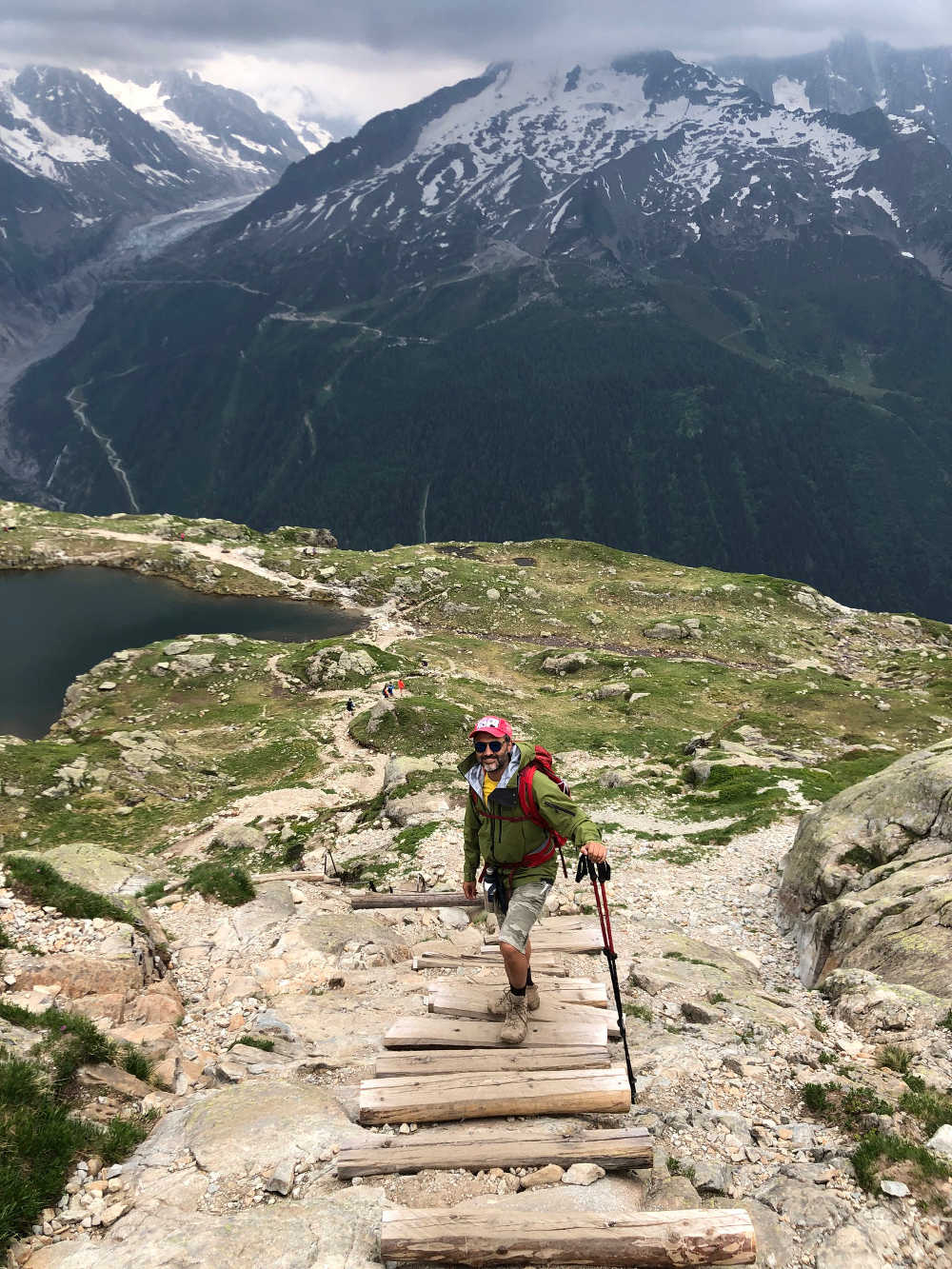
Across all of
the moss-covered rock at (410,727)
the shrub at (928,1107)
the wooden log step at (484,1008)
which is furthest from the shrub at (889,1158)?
the moss-covered rock at (410,727)

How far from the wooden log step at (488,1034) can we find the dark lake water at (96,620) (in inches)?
2593

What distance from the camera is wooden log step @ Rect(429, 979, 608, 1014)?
11.9m

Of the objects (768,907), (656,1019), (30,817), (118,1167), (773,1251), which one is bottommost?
(30,817)

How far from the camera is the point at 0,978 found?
11922mm

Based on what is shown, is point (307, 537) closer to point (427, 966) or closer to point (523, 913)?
point (427, 966)

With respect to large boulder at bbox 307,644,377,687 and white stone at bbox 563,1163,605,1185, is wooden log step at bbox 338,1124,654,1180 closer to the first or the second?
white stone at bbox 563,1163,605,1185

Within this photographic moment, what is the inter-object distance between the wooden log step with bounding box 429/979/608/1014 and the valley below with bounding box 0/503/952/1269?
0.09m

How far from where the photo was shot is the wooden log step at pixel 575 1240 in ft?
22.5

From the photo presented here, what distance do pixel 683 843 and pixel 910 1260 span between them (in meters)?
20.5

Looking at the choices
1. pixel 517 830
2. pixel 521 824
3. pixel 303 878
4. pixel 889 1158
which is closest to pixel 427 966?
pixel 517 830

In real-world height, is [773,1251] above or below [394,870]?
above

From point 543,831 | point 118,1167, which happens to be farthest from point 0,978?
point 543,831

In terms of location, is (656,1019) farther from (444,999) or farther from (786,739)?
(786,739)

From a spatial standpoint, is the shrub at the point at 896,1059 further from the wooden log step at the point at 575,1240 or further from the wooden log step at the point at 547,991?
the wooden log step at the point at 575,1240
